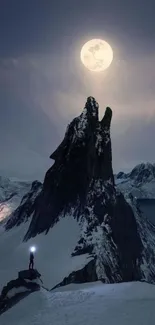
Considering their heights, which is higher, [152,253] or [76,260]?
[152,253]

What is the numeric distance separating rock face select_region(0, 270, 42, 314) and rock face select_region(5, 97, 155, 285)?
31857 millimetres

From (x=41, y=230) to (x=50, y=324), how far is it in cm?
5719

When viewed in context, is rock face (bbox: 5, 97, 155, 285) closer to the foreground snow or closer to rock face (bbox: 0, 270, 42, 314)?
rock face (bbox: 0, 270, 42, 314)

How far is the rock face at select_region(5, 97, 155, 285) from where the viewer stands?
76.6 meters

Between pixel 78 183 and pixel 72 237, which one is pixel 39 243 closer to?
pixel 72 237

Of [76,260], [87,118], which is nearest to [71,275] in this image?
[76,260]

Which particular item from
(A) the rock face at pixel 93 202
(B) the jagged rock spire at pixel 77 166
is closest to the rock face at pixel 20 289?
(A) the rock face at pixel 93 202

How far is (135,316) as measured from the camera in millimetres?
22828

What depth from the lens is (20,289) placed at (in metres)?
36.0

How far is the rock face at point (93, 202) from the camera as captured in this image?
76.6 m

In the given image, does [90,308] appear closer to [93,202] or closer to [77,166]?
[93,202]

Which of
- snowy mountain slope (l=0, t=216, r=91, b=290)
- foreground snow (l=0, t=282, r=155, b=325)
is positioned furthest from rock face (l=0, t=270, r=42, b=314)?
snowy mountain slope (l=0, t=216, r=91, b=290)

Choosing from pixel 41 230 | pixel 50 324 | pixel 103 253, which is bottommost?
pixel 50 324

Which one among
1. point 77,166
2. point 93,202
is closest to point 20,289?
point 93,202
